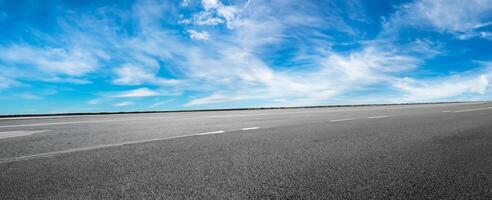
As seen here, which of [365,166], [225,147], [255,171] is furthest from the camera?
[225,147]

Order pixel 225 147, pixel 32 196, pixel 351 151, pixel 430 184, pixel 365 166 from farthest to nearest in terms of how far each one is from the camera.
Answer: pixel 225 147 < pixel 351 151 < pixel 365 166 < pixel 430 184 < pixel 32 196

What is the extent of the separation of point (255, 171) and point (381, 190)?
104cm

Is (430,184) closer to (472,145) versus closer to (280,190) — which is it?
(280,190)

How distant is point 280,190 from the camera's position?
6.85 ft

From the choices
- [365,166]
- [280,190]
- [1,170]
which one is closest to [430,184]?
[365,166]

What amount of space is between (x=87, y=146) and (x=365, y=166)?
3686 millimetres

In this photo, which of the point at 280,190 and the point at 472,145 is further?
the point at 472,145

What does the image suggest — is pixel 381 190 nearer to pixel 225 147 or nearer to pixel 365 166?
pixel 365 166

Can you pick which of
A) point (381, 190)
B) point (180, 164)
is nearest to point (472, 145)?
point (381, 190)

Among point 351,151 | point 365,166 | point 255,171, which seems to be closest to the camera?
point 255,171

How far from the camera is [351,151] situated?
361 cm

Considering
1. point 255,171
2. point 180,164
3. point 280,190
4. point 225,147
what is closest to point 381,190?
point 280,190

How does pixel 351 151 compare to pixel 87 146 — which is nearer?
pixel 351 151

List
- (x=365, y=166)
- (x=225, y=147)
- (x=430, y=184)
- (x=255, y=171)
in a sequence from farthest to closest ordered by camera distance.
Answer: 1. (x=225, y=147)
2. (x=365, y=166)
3. (x=255, y=171)
4. (x=430, y=184)
